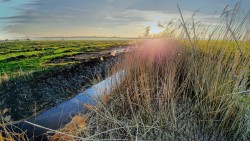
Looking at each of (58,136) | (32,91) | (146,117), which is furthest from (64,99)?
(146,117)

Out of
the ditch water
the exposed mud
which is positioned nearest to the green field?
the exposed mud

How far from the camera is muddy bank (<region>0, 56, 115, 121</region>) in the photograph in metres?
7.32

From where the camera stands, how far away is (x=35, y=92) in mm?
8906

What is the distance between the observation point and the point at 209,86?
3713 millimetres

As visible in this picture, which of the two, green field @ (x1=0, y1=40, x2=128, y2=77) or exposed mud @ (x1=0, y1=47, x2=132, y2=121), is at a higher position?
exposed mud @ (x1=0, y1=47, x2=132, y2=121)

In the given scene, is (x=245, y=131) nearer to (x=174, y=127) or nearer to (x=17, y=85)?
(x=174, y=127)

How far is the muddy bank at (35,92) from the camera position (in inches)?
288

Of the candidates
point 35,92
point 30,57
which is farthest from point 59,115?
point 30,57

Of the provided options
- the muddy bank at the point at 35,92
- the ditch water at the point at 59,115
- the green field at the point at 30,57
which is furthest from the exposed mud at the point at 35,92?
the green field at the point at 30,57

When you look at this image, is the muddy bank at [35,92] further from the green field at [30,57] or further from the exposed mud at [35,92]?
the green field at [30,57]

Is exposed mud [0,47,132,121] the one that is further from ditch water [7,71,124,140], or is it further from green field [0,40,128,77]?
green field [0,40,128,77]

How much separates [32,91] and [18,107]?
1564 mm

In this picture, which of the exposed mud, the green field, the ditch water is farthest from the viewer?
the green field

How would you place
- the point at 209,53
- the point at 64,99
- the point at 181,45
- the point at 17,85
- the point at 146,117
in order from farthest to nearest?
the point at 17,85 → the point at 64,99 → the point at 181,45 → the point at 209,53 → the point at 146,117
